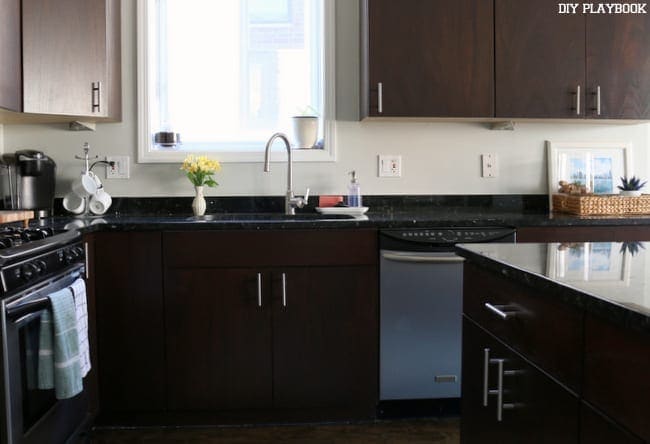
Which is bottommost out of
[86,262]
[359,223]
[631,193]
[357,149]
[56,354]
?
[56,354]

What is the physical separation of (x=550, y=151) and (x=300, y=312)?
5.25 ft

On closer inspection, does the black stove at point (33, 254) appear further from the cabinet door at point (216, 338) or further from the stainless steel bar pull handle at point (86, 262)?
the cabinet door at point (216, 338)

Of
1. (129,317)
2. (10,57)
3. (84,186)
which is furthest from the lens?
(84,186)

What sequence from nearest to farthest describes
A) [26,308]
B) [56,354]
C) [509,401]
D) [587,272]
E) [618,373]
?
1. [618,373]
2. [587,272]
3. [509,401]
4. [26,308]
5. [56,354]

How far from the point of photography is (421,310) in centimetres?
248

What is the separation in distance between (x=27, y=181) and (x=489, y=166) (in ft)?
7.22

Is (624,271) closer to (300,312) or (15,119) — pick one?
(300,312)

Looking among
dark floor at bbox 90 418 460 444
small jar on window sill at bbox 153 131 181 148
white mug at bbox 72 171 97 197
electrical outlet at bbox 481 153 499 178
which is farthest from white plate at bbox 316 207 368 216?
white mug at bbox 72 171 97 197

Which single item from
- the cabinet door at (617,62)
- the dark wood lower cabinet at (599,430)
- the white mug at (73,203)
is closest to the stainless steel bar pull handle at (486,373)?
the dark wood lower cabinet at (599,430)

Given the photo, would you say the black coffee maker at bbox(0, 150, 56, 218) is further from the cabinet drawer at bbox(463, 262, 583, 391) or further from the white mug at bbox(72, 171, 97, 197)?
the cabinet drawer at bbox(463, 262, 583, 391)

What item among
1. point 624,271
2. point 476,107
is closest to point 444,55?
point 476,107

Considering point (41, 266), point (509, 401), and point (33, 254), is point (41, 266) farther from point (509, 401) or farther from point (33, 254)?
point (509, 401)

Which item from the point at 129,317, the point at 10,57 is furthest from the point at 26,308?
the point at 10,57

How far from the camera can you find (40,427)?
5.95 feet
